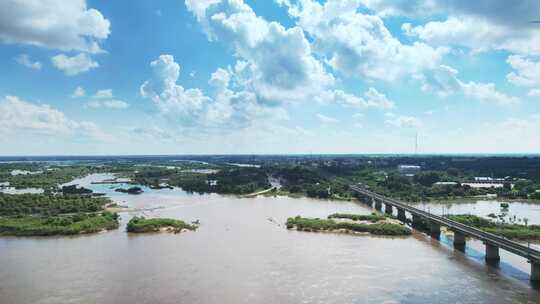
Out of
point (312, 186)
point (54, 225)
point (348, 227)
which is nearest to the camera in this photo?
point (54, 225)

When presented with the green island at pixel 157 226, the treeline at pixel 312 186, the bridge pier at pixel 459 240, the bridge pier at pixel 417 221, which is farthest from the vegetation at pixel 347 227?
the treeline at pixel 312 186

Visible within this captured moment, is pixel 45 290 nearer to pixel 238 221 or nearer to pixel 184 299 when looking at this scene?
pixel 184 299

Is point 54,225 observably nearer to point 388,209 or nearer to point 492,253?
point 492,253

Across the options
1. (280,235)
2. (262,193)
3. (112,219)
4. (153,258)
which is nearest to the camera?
(153,258)

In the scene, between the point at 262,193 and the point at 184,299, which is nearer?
the point at 184,299

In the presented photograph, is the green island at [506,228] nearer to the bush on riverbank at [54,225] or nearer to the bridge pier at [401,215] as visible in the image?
the bridge pier at [401,215]

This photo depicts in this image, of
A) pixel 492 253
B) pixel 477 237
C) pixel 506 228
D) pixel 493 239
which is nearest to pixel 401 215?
pixel 506 228

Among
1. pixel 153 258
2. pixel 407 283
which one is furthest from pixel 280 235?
pixel 407 283
